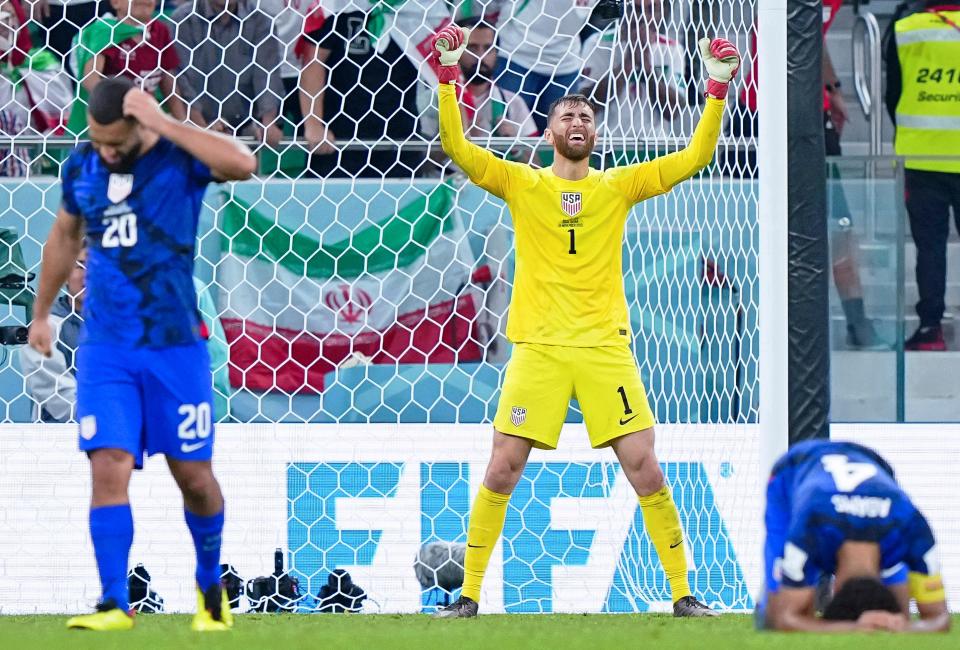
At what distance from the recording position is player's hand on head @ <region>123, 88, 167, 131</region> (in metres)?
4.07

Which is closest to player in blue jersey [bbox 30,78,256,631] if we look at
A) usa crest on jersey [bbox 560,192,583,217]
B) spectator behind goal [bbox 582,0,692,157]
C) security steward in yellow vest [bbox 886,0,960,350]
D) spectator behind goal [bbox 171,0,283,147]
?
usa crest on jersey [bbox 560,192,583,217]

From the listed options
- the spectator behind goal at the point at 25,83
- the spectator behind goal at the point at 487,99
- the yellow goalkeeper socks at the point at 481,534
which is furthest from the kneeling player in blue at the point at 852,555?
the spectator behind goal at the point at 25,83

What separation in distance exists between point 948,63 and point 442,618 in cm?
490

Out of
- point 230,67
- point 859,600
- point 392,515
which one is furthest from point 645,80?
point 859,600

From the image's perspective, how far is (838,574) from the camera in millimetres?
3854

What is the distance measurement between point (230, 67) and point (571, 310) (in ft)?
7.07

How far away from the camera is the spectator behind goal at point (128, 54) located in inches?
251

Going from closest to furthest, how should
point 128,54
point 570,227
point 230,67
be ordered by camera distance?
point 570,227, point 128,54, point 230,67

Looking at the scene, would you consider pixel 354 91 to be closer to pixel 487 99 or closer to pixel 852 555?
pixel 487 99

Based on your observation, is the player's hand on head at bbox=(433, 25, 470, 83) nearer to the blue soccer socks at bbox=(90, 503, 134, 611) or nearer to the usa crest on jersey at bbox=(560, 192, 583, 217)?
the usa crest on jersey at bbox=(560, 192, 583, 217)

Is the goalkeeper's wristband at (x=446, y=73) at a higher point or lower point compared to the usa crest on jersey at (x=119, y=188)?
higher

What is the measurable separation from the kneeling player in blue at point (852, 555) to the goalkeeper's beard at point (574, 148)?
164cm

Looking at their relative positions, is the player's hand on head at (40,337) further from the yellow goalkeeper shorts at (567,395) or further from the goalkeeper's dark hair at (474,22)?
the goalkeeper's dark hair at (474,22)

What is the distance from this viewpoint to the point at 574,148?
208 inches
